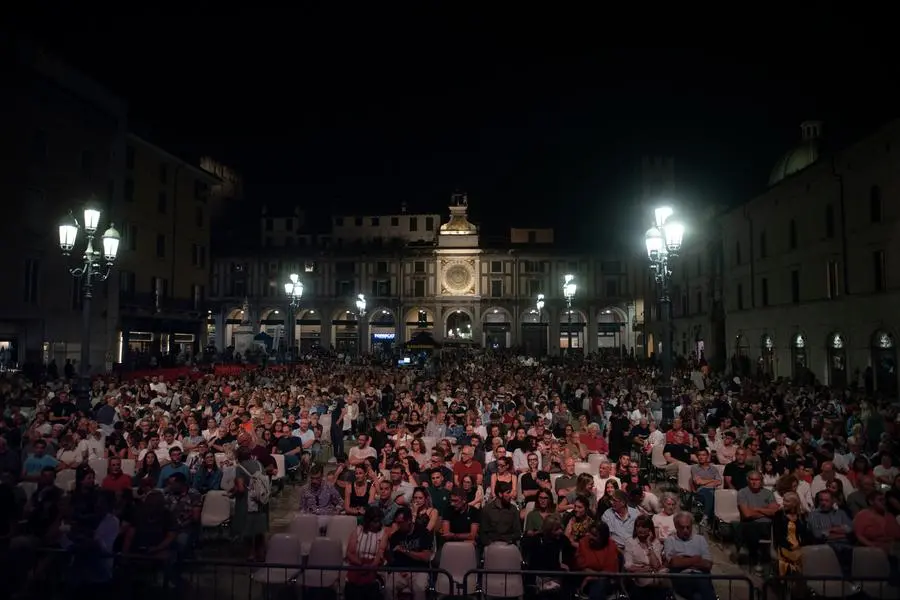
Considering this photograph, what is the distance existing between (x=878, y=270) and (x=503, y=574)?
91.7ft

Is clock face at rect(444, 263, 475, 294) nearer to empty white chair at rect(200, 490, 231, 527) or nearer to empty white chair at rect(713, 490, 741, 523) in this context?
empty white chair at rect(713, 490, 741, 523)

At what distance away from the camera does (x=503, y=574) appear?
25.3ft

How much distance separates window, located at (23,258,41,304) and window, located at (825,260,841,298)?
128 feet

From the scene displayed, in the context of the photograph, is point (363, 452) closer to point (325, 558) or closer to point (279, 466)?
point (279, 466)

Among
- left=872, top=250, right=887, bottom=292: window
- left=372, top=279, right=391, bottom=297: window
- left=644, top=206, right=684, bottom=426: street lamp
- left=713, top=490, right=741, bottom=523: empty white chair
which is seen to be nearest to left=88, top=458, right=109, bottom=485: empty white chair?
left=713, top=490, right=741, bottom=523: empty white chair

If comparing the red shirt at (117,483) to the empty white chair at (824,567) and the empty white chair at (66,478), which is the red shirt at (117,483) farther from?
the empty white chair at (824,567)

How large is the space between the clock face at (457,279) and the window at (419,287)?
2.59m

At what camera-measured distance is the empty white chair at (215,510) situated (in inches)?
423

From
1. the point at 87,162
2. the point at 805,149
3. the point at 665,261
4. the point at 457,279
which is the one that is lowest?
the point at 665,261

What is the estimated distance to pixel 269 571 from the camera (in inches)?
314

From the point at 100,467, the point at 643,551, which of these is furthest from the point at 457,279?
the point at 643,551

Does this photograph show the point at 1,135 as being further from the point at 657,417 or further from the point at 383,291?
the point at 383,291

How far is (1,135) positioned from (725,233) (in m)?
43.1

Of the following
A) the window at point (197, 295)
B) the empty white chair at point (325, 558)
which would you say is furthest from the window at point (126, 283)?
the empty white chair at point (325, 558)
